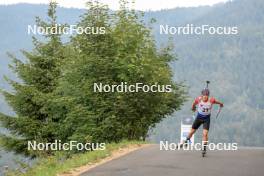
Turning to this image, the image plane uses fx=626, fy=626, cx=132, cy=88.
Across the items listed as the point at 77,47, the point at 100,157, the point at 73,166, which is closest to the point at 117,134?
the point at 77,47

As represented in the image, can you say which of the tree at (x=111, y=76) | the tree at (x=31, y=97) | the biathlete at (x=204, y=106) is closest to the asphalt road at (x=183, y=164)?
the biathlete at (x=204, y=106)

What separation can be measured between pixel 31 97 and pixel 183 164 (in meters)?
19.5

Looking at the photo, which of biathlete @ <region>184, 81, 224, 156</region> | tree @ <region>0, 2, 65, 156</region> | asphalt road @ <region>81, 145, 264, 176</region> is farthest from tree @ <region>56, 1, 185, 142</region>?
biathlete @ <region>184, 81, 224, 156</region>

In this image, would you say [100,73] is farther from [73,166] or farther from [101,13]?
[73,166]

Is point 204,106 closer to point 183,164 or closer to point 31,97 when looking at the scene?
point 183,164

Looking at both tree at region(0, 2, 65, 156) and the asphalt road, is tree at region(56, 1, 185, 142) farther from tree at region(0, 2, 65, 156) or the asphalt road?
the asphalt road

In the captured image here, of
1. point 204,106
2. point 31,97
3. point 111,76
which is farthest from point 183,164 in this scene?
point 31,97

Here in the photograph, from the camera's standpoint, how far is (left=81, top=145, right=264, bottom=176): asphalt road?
1237cm

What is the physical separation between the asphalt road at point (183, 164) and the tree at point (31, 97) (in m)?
15.1

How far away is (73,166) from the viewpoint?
14492 mm

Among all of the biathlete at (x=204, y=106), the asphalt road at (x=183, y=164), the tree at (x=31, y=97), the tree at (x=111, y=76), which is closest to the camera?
the asphalt road at (x=183, y=164)

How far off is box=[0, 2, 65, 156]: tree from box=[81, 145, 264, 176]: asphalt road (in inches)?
596

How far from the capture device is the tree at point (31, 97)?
31688 mm

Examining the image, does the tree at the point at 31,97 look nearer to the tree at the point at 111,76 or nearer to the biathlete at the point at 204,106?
the tree at the point at 111,76
